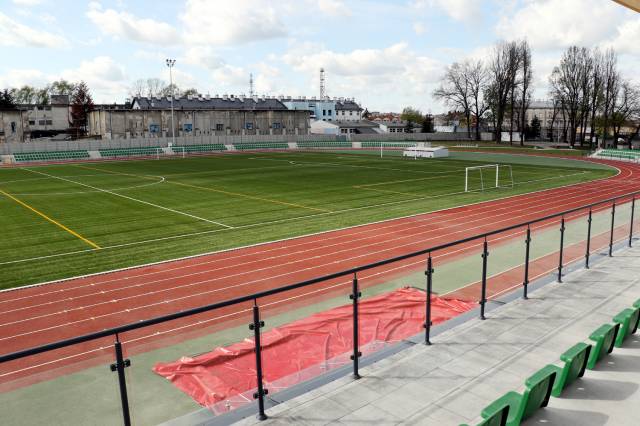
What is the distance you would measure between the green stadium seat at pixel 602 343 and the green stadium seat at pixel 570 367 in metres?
0.37

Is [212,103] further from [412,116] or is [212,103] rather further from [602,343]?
[602,343]

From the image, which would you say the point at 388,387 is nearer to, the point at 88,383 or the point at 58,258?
the point at 88,383

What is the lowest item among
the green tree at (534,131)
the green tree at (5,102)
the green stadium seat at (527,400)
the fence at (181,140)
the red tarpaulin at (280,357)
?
the red tarpaulin at (280,357)

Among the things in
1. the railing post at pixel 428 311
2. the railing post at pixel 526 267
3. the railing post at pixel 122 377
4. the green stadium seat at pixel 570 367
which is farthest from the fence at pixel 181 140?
the green stadium seat at pixel 570 367

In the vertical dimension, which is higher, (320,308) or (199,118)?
(199,118)

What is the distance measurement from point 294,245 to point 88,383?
11091 mm

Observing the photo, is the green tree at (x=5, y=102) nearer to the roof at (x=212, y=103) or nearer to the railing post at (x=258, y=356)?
the roof at (x=212, y=103)

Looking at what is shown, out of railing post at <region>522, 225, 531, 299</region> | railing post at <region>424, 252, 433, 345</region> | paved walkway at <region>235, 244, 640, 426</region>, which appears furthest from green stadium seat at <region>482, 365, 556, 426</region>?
railing post at <region>522, 225, 531, 299</region>

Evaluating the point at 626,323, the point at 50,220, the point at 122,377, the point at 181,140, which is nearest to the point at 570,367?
the point at 626,323

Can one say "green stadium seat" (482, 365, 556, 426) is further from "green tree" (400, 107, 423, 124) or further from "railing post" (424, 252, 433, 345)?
"green tree" (400, 107, 423, 124)

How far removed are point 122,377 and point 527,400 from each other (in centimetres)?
412

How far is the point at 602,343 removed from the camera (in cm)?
707

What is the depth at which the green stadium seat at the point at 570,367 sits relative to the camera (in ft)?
20.7

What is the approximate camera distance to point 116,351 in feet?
17.0
